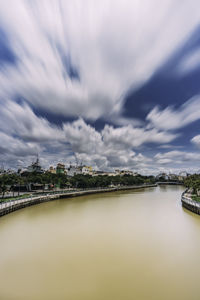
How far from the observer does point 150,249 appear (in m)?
9.10

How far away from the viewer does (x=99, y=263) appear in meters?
7.55

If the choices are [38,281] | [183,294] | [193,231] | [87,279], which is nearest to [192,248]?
[193,231]

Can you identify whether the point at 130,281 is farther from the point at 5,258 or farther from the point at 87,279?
the point at 5,258

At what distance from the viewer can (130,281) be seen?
20.3ft

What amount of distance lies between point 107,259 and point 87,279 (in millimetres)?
1855

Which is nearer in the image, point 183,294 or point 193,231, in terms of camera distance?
point 183,294

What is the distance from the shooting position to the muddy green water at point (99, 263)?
18.4ft

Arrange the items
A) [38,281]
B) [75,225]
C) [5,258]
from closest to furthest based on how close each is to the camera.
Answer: [38,281] → [5,258] → [75,225]

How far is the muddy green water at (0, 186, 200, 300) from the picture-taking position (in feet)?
18.4

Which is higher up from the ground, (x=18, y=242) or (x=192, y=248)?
(x=18, y=242)

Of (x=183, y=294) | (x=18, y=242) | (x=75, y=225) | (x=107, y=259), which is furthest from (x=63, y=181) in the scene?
(x=183, y=294)

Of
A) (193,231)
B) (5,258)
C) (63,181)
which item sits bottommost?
(193,231)

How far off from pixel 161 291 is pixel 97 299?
7.70ft

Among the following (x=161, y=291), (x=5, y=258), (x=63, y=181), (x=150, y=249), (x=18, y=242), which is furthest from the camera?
(x=63, y=181)
